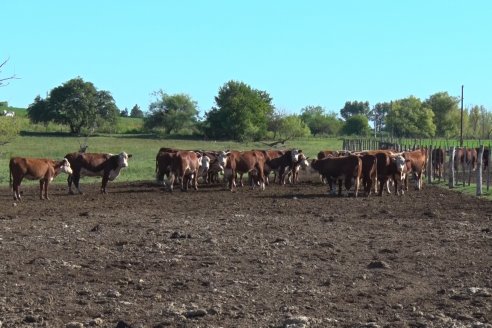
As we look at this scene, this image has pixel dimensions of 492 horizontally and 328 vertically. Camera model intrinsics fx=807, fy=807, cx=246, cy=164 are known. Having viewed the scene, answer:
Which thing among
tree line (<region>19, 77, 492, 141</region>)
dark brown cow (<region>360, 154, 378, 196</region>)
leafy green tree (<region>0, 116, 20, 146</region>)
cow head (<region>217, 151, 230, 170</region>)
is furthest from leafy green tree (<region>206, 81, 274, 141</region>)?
dark brown cow (<region>360, 154, 378, 196</region>)

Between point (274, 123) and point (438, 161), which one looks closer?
point (438, 161)

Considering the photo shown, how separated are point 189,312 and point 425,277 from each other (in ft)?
12.3

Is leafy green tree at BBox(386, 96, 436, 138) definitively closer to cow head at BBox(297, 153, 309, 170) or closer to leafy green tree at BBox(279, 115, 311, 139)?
leafy green tree at BBox(279, 115, 311, 139)

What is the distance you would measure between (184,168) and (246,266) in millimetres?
16356

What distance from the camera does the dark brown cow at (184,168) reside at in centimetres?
2733

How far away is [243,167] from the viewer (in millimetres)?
29031

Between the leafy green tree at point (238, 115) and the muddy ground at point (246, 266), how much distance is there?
232 ft

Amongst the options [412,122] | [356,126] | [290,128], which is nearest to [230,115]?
[290,128]

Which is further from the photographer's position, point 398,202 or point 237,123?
point 237,123

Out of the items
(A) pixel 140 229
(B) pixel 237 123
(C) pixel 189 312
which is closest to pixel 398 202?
(A) pixel 140 229

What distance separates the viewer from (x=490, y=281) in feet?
33.8

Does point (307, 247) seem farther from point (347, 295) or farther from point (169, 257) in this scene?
point (347, 295)

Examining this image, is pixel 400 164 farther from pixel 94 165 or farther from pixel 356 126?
pixel 356 126

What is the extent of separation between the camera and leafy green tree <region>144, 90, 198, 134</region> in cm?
10769
